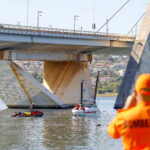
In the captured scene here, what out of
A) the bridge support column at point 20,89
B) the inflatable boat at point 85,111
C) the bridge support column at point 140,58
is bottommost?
the inflatable boat at point 85,111

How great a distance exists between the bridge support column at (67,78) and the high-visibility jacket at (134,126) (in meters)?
87.9

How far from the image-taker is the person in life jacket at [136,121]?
21.2 ft

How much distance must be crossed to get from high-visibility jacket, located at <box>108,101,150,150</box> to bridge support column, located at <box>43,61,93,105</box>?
87.9 meters

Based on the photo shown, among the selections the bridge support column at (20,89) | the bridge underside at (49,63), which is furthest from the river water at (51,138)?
the bridge support column at (20,89)

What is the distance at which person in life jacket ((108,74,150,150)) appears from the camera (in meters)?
6.45

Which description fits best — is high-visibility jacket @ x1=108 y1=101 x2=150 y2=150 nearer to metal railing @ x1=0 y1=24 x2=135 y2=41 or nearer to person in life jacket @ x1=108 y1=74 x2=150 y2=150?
person in life jacket @ x1=108 y1=74 x2=150 y2=150

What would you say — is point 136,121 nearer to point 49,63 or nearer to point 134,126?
point 134,126

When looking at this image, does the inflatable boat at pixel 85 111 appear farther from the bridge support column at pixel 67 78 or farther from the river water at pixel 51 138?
the bridge support column at pixel 67 78

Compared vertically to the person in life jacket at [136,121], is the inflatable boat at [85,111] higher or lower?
lower

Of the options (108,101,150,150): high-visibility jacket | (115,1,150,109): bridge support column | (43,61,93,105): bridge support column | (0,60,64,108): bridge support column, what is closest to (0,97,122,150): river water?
(115,1,150,109): bridge support column

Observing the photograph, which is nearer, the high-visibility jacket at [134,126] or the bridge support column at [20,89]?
the high-visibility jacket at [134,126]

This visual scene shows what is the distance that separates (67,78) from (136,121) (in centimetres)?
8854

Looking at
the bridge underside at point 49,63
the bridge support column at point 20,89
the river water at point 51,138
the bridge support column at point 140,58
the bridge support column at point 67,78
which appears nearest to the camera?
the river water at point 51,138

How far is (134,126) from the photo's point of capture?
259 inches
